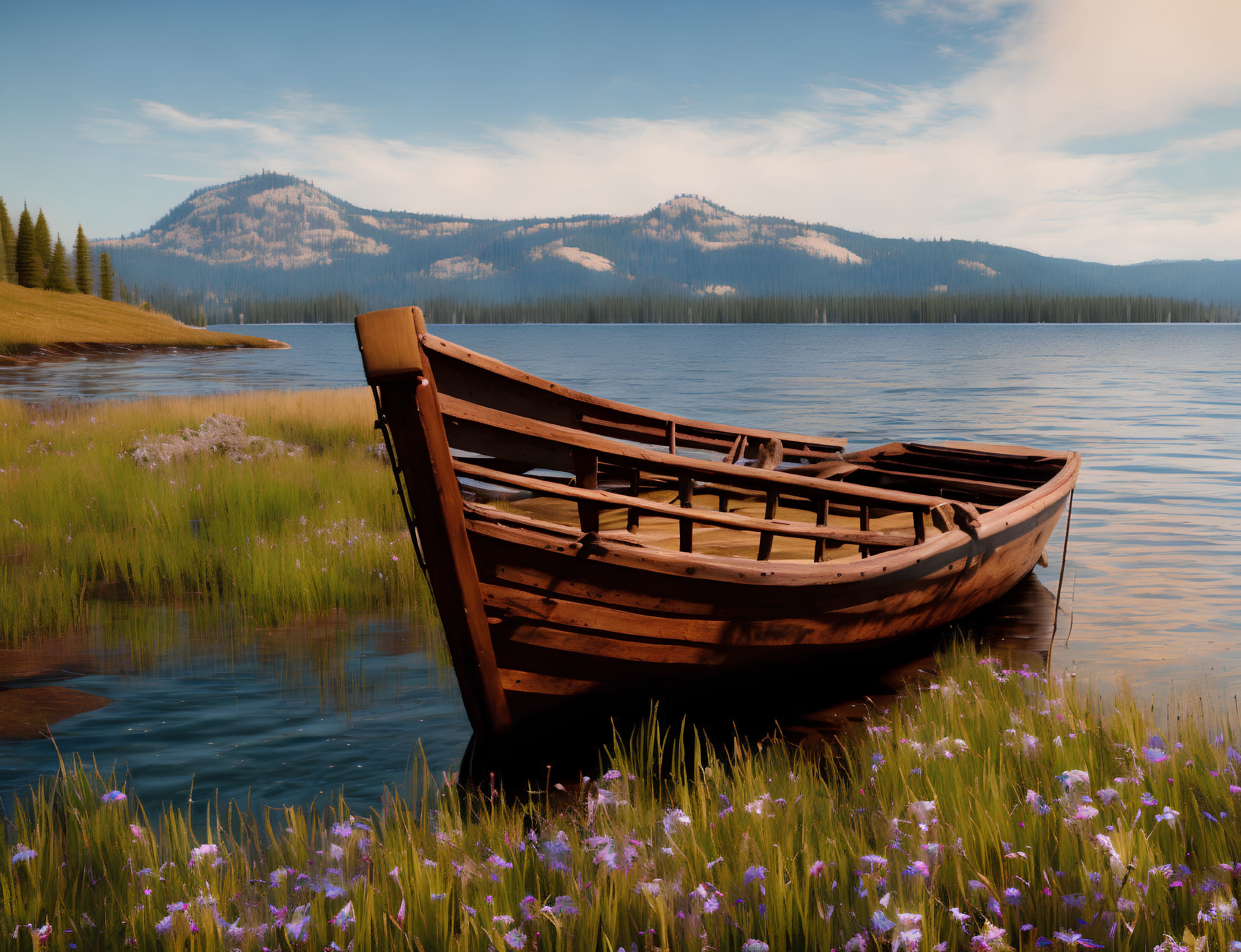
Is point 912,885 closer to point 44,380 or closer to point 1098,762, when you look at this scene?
point 1098,762

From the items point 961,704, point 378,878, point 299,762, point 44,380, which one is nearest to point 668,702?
point 961,704

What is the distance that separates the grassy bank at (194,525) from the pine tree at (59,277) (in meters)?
93.4

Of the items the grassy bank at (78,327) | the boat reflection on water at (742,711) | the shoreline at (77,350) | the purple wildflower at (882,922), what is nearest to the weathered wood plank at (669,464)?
the boat reflection on water at (742,711)

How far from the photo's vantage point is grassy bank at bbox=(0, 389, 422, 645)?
28.5ft

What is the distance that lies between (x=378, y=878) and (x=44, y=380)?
157 feet

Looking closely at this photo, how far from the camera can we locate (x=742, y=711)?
6758 mm

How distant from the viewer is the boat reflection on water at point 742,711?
5.69 m

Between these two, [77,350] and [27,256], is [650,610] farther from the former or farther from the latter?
[27,256]

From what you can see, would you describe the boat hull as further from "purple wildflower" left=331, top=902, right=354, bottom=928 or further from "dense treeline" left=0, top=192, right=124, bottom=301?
"dense treeline" left=0, top=192, right=124, bottom=301

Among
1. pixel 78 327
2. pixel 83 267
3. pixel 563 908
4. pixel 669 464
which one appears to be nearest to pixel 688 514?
pixel 669 464

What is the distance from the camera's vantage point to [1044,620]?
31.6ft

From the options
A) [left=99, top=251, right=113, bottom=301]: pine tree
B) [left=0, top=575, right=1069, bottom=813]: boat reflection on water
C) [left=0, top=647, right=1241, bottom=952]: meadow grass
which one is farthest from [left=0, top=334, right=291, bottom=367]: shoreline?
[left=0, top=647, right=1241, bottom=952]: meadow grass

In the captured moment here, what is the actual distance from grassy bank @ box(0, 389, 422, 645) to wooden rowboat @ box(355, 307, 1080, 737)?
2.55 meters

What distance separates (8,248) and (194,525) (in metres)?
107
